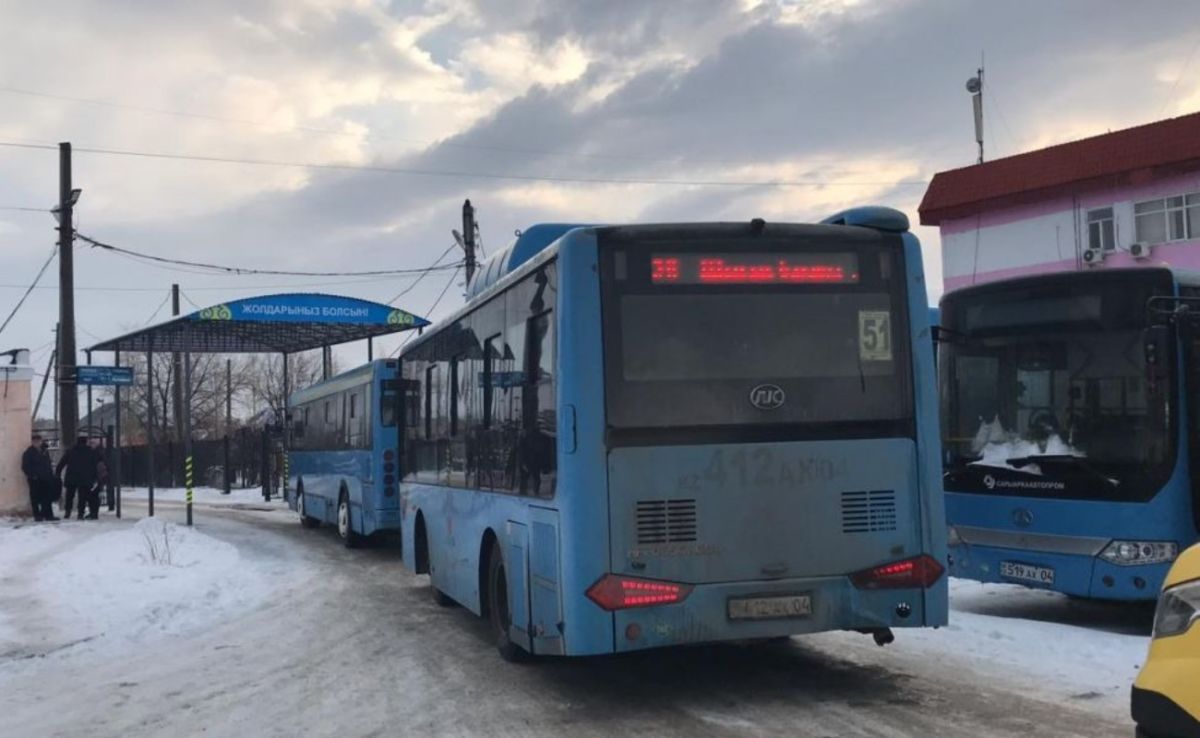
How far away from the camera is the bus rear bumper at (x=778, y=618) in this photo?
6.62m

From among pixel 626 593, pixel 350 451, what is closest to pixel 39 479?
pixel 350 451

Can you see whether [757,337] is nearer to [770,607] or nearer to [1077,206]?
[770,607]

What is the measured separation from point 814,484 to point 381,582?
350 inches

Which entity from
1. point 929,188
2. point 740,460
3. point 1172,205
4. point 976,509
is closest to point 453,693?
point 740,460

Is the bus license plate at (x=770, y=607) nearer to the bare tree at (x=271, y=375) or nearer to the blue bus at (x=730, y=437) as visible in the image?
the blue bus at (x=730, y=437)

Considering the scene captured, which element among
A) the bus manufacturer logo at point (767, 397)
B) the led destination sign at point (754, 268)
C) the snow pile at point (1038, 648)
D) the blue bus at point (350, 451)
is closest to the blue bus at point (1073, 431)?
the snow pile at point (1038, 648)

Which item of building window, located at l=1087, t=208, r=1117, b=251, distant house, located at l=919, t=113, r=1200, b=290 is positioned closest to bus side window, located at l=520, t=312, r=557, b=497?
distant house, located at l=919, t=113, r=1200, b=290

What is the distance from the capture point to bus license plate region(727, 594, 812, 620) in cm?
672

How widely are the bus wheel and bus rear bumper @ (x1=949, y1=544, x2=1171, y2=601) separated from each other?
4.46 m

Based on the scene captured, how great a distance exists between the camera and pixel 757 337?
6980 mm

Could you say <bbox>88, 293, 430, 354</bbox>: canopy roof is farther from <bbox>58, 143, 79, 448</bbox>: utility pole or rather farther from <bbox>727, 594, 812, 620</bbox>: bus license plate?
<bbox>727, 594, 812, 620</bbox>: bus license plate

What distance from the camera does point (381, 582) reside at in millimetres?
14422

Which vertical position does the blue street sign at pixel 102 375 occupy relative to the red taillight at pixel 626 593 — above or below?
above

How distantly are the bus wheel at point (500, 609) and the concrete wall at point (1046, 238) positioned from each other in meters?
21.8
